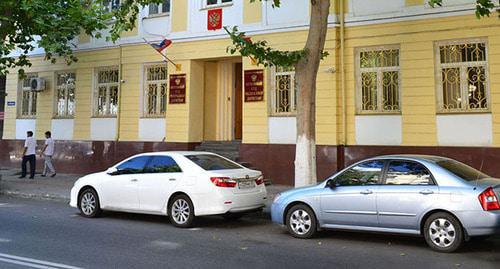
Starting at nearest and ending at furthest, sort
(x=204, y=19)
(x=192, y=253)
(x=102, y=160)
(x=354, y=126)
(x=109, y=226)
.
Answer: (x=192, y=253)
(x=109, y=226)
(x=354, y=126)
(x=204, y=19)
(x=102, y=160)

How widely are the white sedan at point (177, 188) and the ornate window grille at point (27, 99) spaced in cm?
1086

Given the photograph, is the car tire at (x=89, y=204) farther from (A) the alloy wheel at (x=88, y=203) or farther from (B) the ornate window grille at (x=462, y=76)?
(B) the ornate window grille at (x=462, y=76)

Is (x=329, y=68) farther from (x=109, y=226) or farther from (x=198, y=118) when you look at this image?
(x=109, y=226)

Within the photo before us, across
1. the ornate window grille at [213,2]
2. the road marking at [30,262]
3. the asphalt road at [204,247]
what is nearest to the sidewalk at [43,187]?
the asphalt road at [204,247]

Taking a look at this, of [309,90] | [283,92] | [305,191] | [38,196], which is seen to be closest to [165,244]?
[305,191]

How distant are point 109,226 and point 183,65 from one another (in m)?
7.87

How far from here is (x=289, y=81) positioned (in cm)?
1427

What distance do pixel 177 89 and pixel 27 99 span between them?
8.03 m

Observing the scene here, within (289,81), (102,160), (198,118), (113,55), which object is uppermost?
(113,55)

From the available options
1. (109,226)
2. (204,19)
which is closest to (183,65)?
(204,19)

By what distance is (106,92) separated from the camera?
57.4 ft

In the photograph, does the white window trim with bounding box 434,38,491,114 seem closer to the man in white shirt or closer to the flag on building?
the flag on building

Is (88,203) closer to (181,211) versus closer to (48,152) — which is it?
(181,211)

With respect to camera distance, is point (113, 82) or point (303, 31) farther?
point (113, 82)
